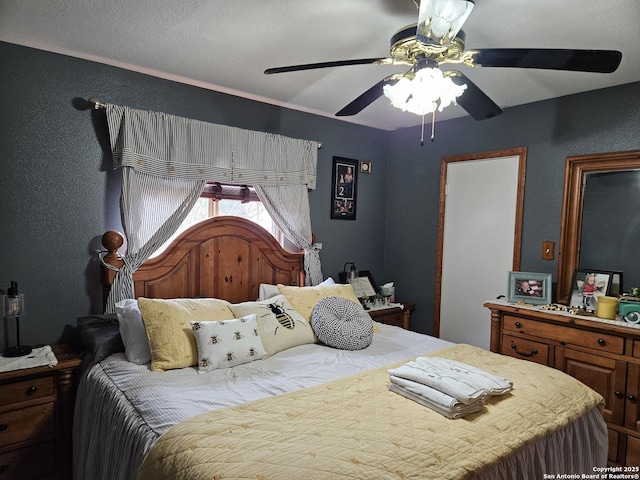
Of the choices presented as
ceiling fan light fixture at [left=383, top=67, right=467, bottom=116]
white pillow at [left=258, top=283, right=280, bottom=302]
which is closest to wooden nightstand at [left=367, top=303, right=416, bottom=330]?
white pillow at [left=258, top=283, right=280, bottom=302]

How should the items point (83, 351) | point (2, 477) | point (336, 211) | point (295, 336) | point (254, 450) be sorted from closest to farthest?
point (254, 450), point (2, 477), point (83, 351), point (295, 336), point (336, 211)

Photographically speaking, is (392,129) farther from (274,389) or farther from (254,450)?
(254,450)

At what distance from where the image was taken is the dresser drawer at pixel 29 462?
214 cm

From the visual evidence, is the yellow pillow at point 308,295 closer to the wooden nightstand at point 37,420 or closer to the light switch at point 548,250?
the wooden nightstand at point 37,420

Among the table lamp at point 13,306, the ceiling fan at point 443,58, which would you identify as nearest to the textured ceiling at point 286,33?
the ceiling fan at point 443,58

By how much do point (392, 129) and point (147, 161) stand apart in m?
2.56

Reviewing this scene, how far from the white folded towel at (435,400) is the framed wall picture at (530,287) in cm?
168

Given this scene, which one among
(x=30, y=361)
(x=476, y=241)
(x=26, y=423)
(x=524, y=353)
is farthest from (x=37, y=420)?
(x=476, y=241)

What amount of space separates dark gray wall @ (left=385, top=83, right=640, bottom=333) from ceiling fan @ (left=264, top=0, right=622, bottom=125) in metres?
Answer: 1.43

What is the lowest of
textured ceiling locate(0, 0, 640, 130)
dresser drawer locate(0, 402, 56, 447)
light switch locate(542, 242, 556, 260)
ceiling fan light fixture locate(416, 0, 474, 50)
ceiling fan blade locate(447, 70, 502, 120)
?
dresser drawer locate(0, 402, 56, 447)

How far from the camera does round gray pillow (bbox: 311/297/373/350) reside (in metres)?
2.62

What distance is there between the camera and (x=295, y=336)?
262 centimetres

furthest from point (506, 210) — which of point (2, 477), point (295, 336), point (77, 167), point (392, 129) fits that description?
point (2, 477)

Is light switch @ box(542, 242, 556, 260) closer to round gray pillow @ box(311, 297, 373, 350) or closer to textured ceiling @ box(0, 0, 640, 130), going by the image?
textured ceiling @ box(0, 0, 640, 130)
